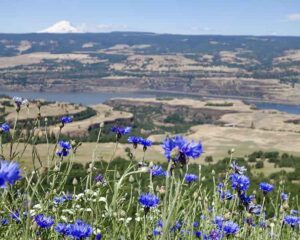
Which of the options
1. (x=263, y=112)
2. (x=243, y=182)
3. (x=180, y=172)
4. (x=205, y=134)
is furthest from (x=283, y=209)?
(x=263, y=112)

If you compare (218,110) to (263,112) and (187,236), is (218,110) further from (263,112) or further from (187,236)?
(187,236)

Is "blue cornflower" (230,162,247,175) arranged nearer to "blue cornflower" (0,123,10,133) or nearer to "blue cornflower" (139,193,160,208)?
"blue cornflower" (139,193,160,208)

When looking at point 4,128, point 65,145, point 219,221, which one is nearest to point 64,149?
point 65,145

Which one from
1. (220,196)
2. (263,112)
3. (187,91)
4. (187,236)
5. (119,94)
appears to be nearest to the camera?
(187,236)

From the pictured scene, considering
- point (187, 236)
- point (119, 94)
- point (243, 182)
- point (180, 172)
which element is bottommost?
point (119, 94)

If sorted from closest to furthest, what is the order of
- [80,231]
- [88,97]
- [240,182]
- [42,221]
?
[80,231] → [42,221] → [240,182] → [88,97]

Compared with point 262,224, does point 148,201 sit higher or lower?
higher

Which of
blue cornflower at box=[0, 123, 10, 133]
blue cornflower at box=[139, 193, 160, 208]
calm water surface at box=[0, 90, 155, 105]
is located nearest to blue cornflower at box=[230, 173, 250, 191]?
blue cornflower at box=[139, 193, 160, 208]

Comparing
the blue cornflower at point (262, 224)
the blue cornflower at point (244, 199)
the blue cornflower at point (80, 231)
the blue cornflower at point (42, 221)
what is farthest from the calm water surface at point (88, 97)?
the blue cornflower at point (80, 231)

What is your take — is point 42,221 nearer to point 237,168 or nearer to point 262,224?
point 237,168
